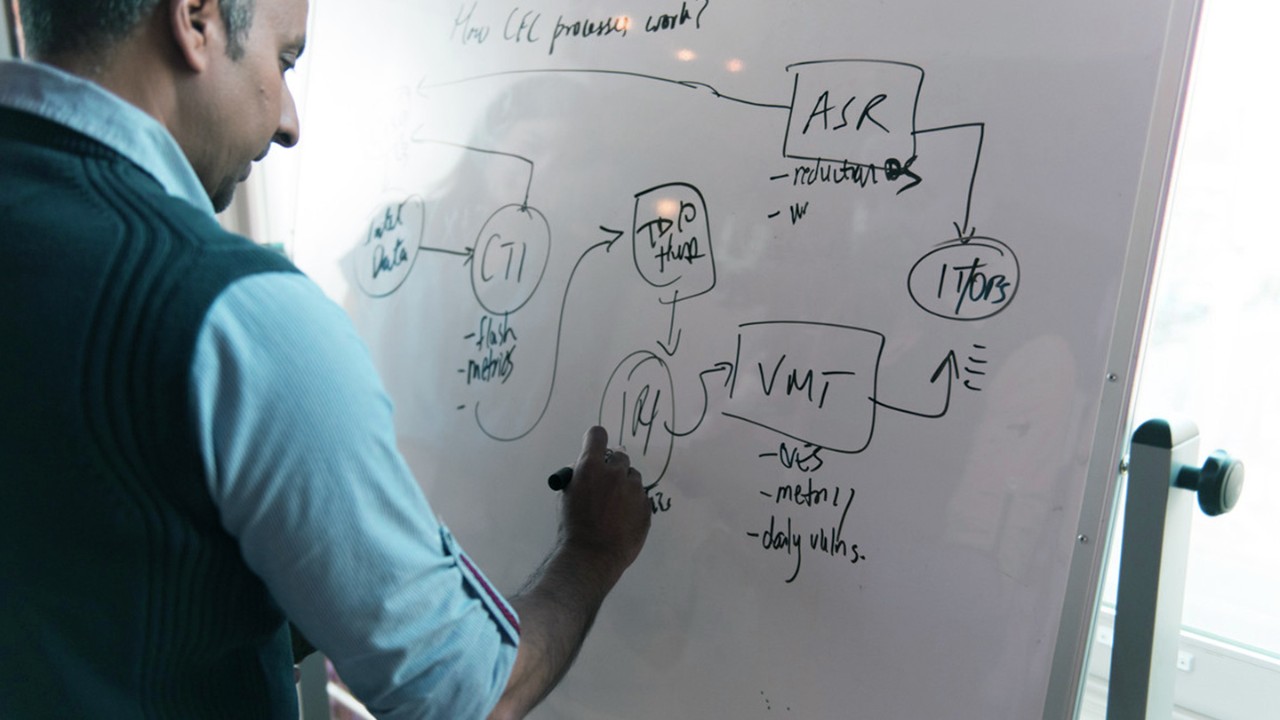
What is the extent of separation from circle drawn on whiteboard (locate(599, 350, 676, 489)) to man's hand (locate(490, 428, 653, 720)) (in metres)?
0.02

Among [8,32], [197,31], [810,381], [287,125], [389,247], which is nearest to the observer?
[197,31]

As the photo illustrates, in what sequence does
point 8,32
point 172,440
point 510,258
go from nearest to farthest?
point 172,440 → point 510,258 → point 8,32

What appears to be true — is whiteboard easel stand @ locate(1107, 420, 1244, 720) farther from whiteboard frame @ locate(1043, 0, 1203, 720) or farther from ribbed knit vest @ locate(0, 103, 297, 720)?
ribbed knit vest @ locate(0, 103, 297, 720)

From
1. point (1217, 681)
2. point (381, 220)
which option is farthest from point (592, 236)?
point (1217, 681)

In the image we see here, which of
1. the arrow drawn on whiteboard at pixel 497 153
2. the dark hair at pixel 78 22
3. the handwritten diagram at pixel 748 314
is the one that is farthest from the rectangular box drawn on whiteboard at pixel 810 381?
the dark hair at pixel 78 22

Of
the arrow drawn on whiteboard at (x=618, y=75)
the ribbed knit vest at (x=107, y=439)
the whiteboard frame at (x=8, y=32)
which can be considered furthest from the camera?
the whiteboard frame at (x=8, y=32)

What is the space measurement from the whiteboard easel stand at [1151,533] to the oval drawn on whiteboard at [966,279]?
0.53 ft

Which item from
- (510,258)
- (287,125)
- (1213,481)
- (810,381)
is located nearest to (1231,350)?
(1213,481)

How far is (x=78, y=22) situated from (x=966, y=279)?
2.37 feet

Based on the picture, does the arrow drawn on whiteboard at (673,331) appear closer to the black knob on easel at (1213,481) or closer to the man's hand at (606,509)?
the man's hand at (606,509)

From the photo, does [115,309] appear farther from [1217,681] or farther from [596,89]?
[1217,681]

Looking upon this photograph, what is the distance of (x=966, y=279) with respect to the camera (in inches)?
31.0

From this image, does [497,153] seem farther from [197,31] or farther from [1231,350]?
[1231,350]

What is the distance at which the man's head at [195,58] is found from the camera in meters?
0.60
